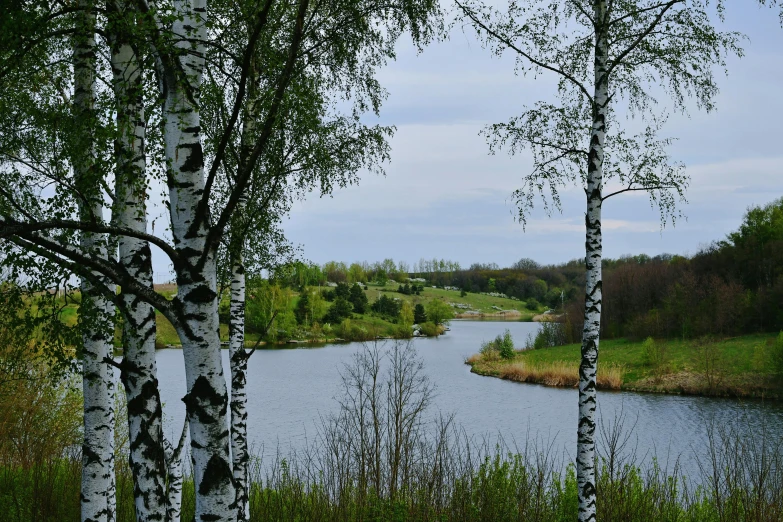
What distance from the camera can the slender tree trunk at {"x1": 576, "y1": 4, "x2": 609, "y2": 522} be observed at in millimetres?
6898

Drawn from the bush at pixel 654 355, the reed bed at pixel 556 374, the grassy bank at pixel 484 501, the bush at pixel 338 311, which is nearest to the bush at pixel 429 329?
the bush at pixel 338 311

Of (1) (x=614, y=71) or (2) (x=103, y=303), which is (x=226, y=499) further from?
(1) (x=614, y=71)

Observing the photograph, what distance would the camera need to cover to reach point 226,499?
10.8 feet

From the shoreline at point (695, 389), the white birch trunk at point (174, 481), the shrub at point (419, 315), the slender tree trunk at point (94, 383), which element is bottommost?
the shoreline at point (695, 389)

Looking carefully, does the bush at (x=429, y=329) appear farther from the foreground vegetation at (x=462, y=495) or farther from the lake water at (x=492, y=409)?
the foreground vegetation at (x=462, y=495)

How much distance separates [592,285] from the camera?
23.3 ft

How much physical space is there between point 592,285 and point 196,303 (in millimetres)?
4889

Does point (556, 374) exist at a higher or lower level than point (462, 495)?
lower

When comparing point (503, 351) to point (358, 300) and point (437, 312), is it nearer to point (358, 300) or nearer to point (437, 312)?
point (358, 300)

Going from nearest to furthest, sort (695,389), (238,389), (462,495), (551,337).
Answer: (238,389) < (462,495) < (695,389) < (551,337)

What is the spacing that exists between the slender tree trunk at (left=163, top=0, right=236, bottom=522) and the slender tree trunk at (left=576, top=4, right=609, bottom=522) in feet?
14.5

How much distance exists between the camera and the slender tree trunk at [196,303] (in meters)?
3.28

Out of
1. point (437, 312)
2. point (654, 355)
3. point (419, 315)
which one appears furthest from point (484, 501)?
point (437, 312)

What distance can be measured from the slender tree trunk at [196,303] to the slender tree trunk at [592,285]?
4.43 m
